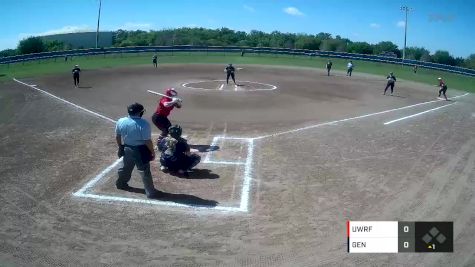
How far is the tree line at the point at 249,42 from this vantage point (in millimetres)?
95106

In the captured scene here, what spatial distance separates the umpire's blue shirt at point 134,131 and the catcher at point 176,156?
1.83 metres

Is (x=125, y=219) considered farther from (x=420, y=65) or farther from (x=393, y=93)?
(x=420, y=65)

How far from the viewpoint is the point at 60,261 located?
21.3ft

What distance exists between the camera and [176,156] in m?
10.8

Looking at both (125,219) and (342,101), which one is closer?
(125,219)

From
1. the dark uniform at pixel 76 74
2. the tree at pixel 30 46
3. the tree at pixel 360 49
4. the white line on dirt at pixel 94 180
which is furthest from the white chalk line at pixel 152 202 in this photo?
the tree at pixel 360 49

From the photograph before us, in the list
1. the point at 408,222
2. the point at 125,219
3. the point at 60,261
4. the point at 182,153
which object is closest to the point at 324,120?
the point at 182,153

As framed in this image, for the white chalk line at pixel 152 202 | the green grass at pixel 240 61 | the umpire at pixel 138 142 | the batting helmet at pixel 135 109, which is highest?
the green grass at pixel 240 61

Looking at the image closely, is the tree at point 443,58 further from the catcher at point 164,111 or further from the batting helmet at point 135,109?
the batting helmet at point 135,109

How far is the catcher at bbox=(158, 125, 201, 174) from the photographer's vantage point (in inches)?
424

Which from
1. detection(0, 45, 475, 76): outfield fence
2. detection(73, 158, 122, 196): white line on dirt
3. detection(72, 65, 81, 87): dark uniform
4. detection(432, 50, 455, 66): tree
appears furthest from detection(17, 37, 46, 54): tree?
detection(432, 50, 455, 66): tree

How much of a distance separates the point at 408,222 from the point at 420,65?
5272 cm

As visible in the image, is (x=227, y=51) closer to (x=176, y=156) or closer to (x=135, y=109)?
(x=176, y=156)

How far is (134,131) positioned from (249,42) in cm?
10277
